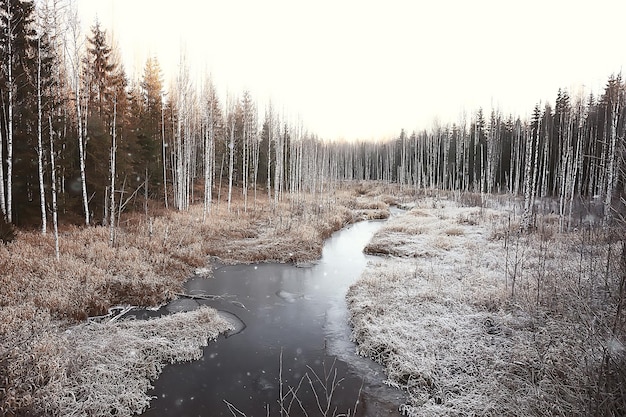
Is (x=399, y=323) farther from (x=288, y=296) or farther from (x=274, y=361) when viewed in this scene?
(x=288, y=296)

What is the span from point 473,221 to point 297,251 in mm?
12322

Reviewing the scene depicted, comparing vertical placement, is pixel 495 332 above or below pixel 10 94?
below

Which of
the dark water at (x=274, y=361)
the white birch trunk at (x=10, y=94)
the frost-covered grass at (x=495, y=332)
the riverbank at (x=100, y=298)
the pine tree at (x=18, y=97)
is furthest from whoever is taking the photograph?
the pine tree at (x=18, y=97)

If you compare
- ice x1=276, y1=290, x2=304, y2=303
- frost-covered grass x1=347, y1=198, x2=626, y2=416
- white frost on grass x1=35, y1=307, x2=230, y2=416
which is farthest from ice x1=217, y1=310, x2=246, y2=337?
frost-covered grass x1=347, y1=198, x2=626, y2=416

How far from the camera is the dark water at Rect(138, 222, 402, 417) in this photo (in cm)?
595

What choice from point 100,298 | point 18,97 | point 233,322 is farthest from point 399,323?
point 18,97

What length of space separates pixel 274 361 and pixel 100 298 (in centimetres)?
561

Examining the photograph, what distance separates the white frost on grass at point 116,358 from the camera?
5.46 m

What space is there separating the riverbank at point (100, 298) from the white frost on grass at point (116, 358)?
20 millimetres

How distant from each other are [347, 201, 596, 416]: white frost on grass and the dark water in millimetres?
556

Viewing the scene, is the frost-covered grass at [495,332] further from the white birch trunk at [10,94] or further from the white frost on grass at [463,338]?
the white birch trunk at [10,94]

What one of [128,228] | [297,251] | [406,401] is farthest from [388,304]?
[128,228]

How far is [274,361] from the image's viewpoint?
289 inches

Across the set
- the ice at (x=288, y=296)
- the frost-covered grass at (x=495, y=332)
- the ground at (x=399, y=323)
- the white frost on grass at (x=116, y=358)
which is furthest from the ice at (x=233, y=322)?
the frost-covered grass at (x=495, y=332)
